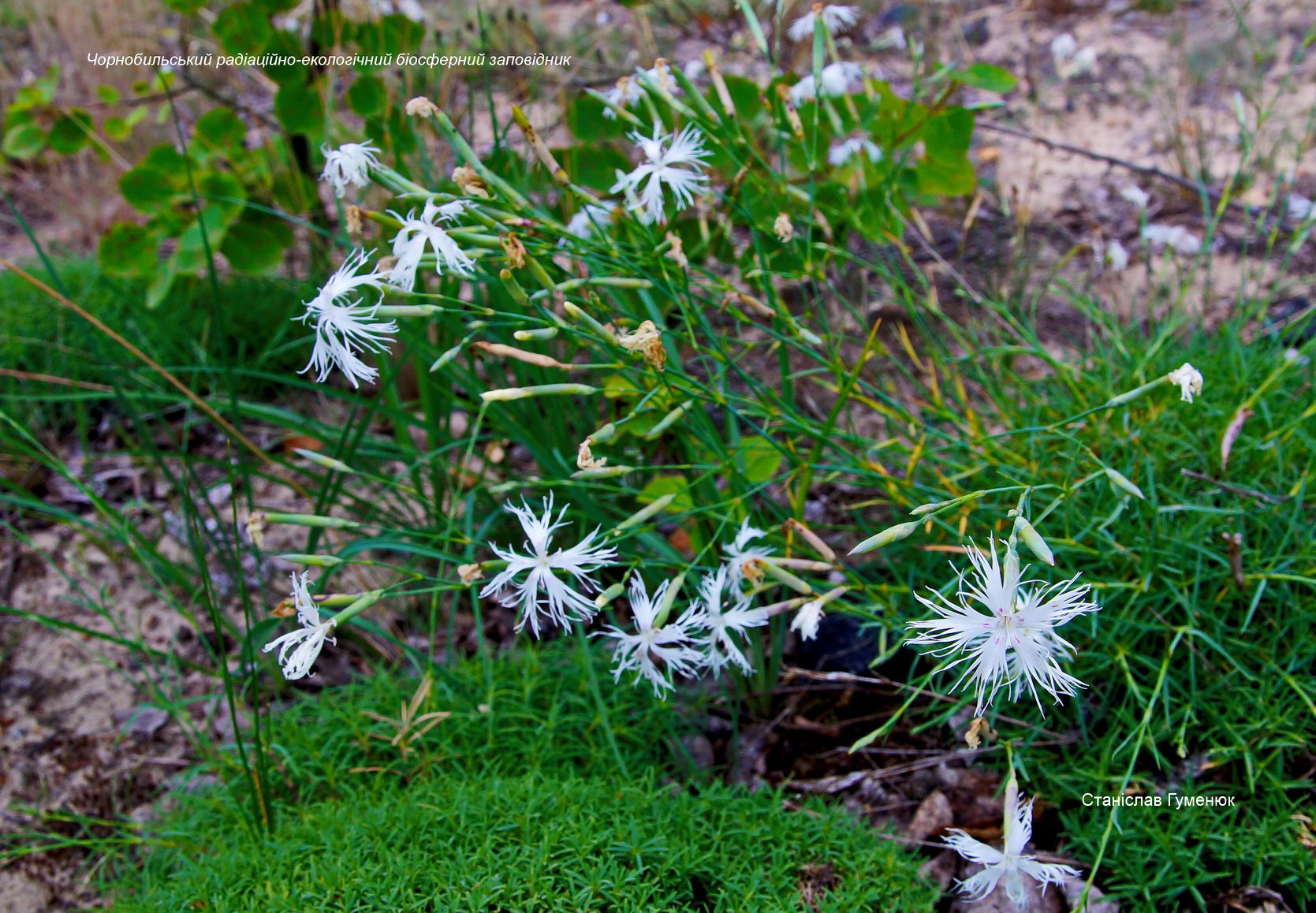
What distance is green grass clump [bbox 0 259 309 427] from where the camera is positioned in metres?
2.67

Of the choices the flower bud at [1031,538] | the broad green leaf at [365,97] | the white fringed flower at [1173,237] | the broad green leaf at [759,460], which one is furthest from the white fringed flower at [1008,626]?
the broad green leaf at [365,97]

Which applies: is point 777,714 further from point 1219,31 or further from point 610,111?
point 1219,31

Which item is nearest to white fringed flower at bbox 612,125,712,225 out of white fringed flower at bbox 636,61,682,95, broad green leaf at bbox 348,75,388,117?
white fringed flower at bbox 636,61,682,95

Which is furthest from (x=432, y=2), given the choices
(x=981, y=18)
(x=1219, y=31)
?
(x=1219, y=31)

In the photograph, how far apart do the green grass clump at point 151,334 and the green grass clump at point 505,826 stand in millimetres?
1239

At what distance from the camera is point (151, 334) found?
272cm

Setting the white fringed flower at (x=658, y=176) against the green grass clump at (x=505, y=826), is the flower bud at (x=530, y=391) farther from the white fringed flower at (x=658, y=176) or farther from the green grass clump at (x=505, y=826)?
the green grass clump at (x=505, y=826)

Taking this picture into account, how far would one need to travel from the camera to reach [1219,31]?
13.3ft

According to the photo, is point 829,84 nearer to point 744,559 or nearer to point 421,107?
point 421,107

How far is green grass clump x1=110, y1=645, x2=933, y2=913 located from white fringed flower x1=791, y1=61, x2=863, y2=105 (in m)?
1.15

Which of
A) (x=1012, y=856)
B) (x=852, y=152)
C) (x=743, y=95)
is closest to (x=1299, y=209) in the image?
(x=852, y=152)

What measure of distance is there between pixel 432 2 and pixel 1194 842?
555 centimetres

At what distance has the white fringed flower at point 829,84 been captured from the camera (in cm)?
188

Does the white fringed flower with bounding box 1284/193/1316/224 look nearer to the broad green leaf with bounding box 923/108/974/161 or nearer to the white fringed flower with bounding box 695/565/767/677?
the broad green leaf with bounding box 923/108/974/161
